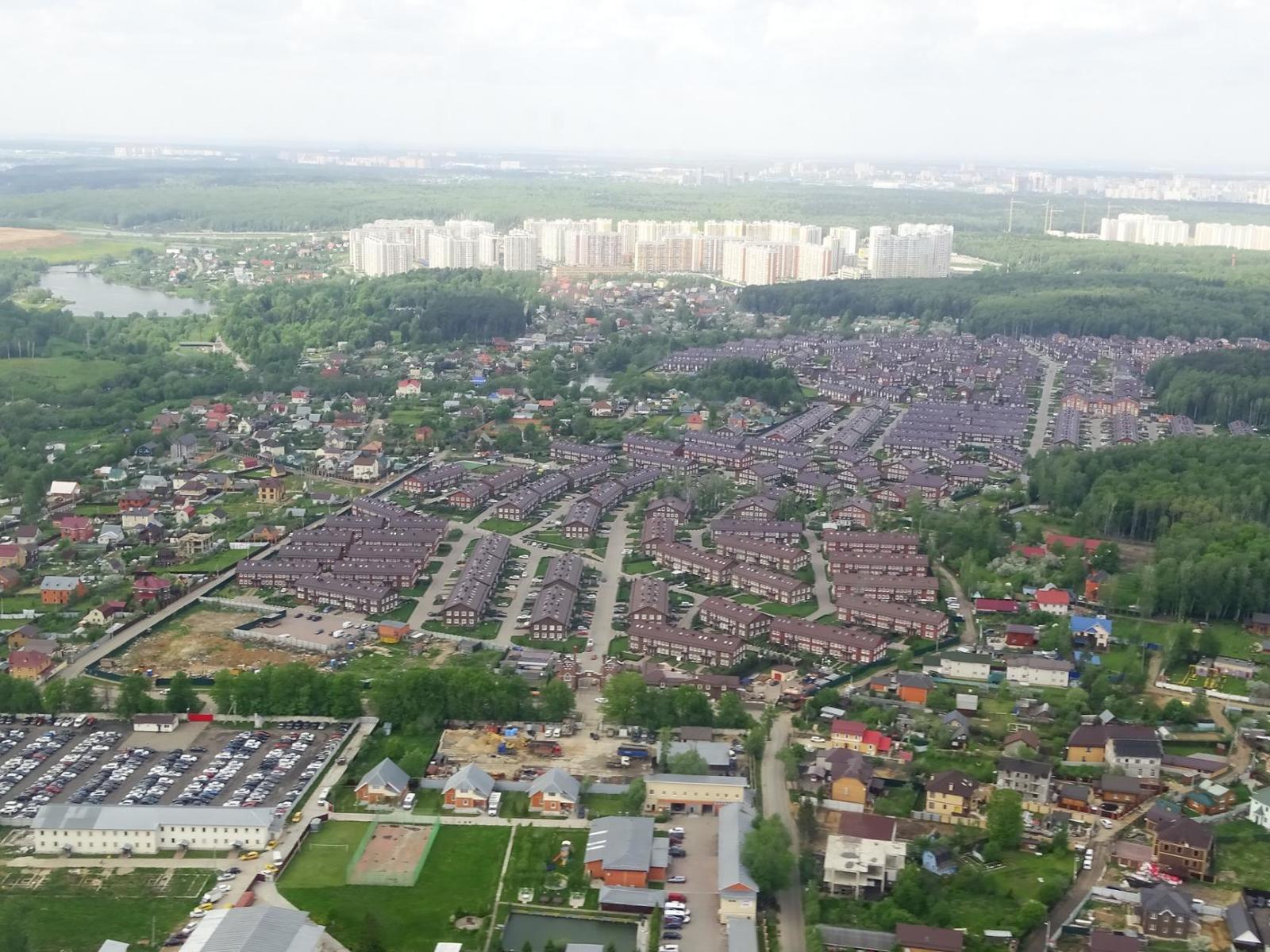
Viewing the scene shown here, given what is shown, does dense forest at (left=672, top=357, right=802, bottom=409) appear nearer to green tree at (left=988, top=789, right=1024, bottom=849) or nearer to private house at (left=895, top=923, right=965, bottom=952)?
green tree at (left=988, top=789, right=1024, bottom=849)

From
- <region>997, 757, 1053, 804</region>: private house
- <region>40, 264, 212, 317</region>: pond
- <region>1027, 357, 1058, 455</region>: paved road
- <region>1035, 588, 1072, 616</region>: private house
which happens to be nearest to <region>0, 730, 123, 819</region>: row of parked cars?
<region>997, 757, 1053, 804</region>: private house

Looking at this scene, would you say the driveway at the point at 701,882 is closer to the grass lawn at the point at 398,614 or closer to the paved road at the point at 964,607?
the paved road at the point at 964,607

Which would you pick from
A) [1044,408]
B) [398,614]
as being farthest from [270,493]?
[1044,408]

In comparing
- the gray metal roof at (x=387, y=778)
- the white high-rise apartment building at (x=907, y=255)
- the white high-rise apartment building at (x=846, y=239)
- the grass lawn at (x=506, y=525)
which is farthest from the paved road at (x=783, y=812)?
the white high-rise apartment building at (x=846, y=239)

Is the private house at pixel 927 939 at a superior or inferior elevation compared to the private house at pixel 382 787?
superior

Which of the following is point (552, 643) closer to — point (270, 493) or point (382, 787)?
point (382, 787)
